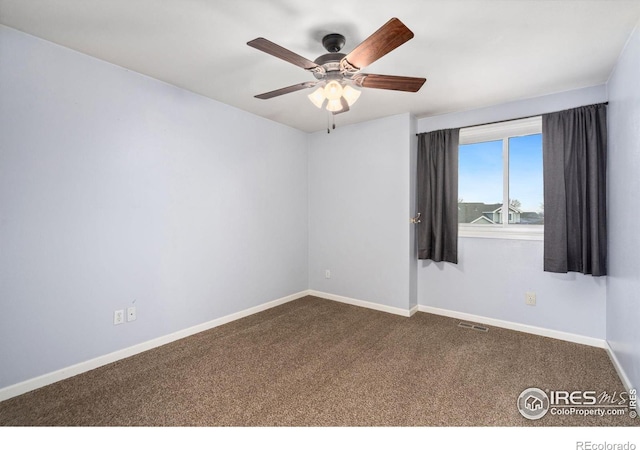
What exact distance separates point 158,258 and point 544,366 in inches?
133

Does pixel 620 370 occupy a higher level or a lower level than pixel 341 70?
lower

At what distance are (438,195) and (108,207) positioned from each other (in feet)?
10.7

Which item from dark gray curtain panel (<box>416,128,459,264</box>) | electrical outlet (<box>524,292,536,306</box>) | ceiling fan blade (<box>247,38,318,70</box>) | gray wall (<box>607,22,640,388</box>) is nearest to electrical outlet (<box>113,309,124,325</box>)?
ceiling fan blade (<box>247,38,318,70</box>)

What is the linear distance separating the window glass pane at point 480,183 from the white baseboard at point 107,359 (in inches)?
111

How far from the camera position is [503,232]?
3.31 meters

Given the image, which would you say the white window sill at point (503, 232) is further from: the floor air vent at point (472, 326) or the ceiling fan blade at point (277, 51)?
the ceiling fan blade at point (277, 51)

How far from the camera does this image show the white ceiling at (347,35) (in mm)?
1765

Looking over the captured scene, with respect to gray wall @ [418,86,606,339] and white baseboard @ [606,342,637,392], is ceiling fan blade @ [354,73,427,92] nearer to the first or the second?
gray wall @ [418,86,606,339]

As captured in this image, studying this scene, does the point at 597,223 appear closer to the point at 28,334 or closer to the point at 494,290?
the point at 494,290

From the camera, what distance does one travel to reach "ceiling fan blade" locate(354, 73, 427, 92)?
195cm

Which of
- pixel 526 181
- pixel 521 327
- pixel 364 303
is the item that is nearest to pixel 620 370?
pixel 521 327

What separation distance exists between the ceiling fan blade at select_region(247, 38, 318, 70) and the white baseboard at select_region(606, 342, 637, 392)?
292cm

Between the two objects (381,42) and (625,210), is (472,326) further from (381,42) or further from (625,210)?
(381,42)

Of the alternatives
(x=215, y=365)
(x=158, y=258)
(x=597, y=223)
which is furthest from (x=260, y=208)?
(x=597, y=223)
